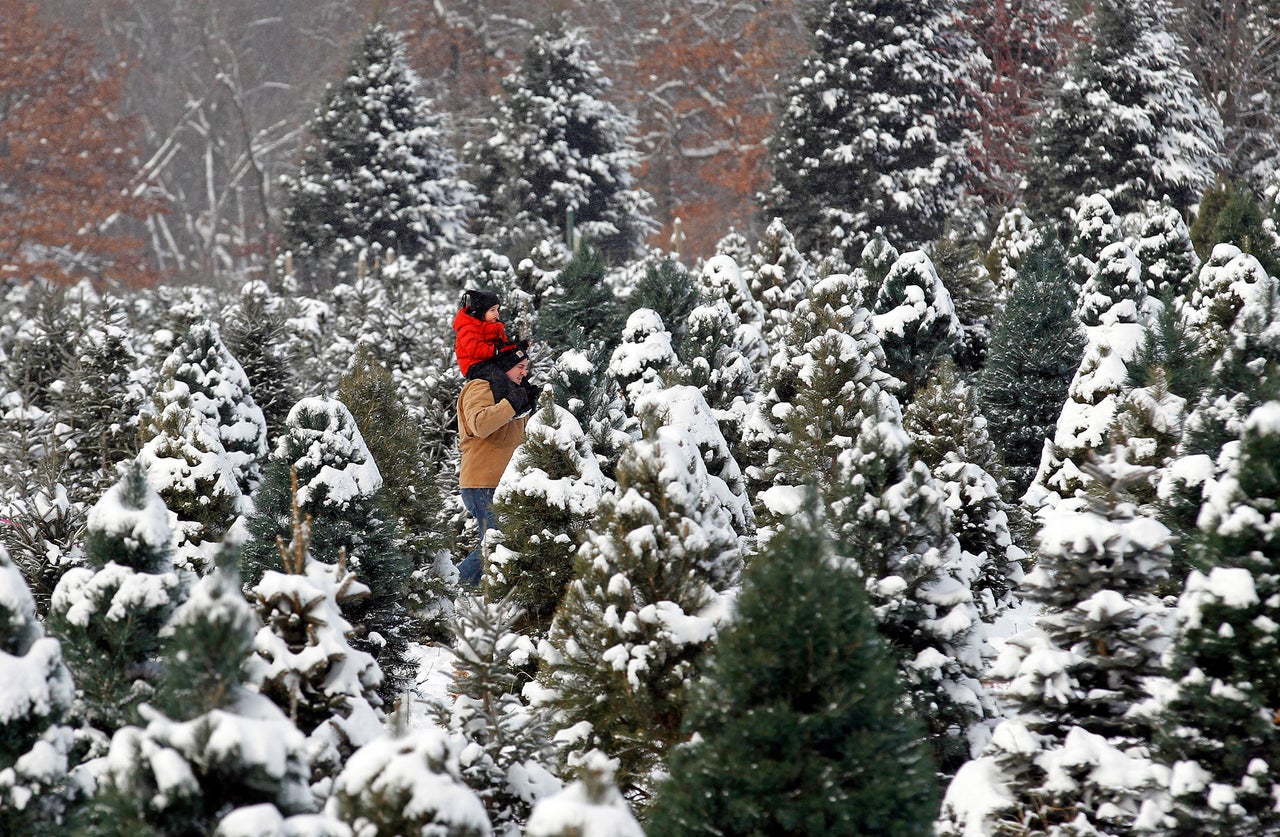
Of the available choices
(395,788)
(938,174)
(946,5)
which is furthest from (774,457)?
(946,5)

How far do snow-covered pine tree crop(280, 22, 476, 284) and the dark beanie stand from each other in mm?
21007

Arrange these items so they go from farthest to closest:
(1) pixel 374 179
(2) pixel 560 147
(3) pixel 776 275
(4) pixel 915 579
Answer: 1. (2) pixel 560 147
2. (1) pixel 374 179
3. (3) pixel 776 275
4. (4) pixel 915 579

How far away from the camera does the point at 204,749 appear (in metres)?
2.66

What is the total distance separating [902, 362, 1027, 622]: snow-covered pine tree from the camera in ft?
22.7

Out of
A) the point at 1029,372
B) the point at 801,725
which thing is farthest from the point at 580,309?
the point at 801,725

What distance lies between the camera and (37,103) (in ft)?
111

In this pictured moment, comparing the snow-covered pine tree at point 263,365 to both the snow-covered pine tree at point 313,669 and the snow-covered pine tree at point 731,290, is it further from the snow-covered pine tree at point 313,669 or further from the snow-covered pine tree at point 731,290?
the snow-covered pine tree at point 313,669

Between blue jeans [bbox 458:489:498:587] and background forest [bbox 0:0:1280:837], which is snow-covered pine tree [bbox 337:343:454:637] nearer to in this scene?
background forest [bbox 0:0:1280:837]

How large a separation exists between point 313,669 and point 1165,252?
10.7m

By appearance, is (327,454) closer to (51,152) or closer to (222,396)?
(222,396)

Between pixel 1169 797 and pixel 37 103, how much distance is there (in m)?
36.4

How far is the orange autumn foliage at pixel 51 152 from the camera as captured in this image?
33.0 metres


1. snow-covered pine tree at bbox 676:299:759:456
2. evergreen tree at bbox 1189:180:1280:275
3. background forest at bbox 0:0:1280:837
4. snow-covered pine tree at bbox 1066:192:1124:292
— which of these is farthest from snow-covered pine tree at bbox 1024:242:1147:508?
snow-covered pine tree at bbox 1066:192:1124:292

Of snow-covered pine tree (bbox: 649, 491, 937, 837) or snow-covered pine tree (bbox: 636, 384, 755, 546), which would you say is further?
snow-covered pine tree (bbox: 636, 384, 755, 546)
